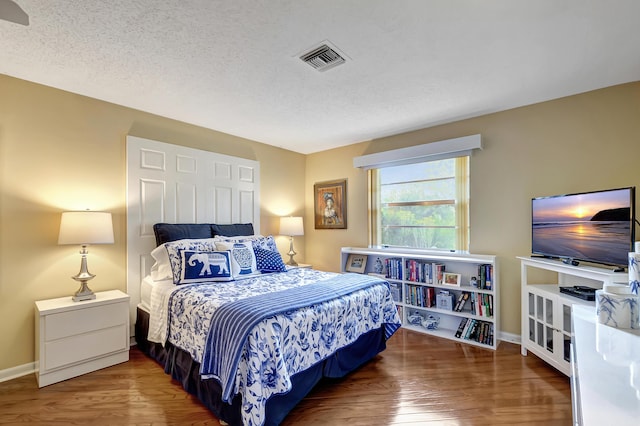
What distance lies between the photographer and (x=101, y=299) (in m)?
2.53

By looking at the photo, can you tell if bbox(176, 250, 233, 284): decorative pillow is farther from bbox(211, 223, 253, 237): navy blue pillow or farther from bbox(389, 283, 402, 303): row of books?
bbox(389, 283, 402, 303): row of books

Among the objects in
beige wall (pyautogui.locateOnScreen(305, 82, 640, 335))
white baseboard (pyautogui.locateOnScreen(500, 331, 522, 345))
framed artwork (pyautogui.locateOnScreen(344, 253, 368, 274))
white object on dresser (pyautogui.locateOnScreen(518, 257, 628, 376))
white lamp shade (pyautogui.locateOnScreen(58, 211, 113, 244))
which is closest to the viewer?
white object on dresser (pyautogui.locateOnScreen(518, 257, 628, 376))

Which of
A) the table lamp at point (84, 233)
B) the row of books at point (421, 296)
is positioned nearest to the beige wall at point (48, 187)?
the table lamp at point (84, 233)

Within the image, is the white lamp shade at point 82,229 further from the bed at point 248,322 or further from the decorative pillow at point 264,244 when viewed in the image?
the decorative pillow at point 264,244

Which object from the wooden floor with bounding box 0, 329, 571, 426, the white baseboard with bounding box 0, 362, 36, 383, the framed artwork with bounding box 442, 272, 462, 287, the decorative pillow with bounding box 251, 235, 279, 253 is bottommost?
the wooden floor with bounding box 0, 329, 571, 426

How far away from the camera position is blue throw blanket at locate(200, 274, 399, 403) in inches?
64.2

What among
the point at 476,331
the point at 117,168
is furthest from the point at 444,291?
the point at 117,168

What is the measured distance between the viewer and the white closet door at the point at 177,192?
3.02 metres

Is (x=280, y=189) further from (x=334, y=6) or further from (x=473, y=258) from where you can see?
(x=334, y=6)

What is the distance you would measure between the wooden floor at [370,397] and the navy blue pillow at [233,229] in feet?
4.64

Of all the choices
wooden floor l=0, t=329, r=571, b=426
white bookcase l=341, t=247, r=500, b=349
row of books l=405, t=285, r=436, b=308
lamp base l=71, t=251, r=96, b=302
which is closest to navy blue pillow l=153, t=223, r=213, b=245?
lamp base l=71, t=251, r=96, b=302

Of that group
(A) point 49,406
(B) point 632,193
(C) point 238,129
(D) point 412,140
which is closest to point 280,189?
(C) point 238,129

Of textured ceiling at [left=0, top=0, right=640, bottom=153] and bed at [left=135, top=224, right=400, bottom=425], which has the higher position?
textured ceiling at [left=0, top=0, right=640, bottom=153]

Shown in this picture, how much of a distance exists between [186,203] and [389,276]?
2.58 meters
